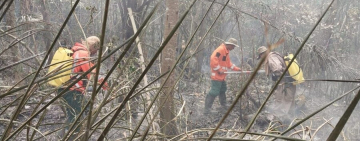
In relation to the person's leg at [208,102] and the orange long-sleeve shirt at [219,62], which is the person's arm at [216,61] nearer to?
the orange long-sleeve shirt at [219,62]

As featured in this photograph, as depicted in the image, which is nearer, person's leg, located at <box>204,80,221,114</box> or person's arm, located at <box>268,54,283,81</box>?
A: person's arm, located at <box>268,54,283,81</box>

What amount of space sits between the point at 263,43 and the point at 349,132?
5.06 metres

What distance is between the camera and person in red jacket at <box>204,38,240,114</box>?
6617 millimetres

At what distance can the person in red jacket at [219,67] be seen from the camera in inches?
261

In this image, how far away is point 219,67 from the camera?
22.1 ft

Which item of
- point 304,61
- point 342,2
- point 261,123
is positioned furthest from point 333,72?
point 342,2

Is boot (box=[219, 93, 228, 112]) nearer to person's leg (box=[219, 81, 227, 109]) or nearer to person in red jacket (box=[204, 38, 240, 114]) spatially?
person's leg (box=[219, 81, 227, 109])

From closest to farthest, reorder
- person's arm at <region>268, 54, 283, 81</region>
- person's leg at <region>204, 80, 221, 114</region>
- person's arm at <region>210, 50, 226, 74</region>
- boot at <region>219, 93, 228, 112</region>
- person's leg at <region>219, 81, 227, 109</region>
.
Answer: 1. person's arm at <region>268, 54, 283, 81</region>
2. person's arm at <region>210, 50, 226, 74</region>
3. person's leg at <region>204, 80, 221, 114</region>
4. person's leg at <region>219, 81, 227, 109</region>
5. boot at <region>219, 93, 228, 112</region>

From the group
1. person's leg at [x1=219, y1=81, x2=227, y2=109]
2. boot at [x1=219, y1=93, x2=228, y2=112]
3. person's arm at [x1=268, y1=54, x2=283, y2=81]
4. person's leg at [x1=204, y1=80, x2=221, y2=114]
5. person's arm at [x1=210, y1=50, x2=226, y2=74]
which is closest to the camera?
person's arm at [x1=268, y1=54, x2=283, y2=81]

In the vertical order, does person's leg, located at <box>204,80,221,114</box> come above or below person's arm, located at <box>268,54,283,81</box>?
below

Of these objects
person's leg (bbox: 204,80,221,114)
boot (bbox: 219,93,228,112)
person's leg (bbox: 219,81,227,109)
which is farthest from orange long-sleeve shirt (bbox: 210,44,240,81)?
boot (bbox: 219,93,228,112)

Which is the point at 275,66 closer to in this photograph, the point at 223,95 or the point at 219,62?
the point at 219,62

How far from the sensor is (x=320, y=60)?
6922 millimetres

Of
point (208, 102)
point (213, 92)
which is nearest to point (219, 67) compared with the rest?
point (213, 92)
